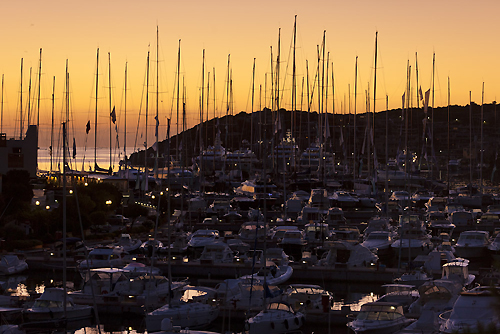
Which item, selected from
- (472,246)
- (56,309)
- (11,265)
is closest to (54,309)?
(56,309)

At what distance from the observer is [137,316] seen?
2769cm

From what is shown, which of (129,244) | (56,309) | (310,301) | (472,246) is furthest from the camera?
(472,246)

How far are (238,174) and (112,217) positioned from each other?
4172 centimetres

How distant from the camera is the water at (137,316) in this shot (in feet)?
84.5

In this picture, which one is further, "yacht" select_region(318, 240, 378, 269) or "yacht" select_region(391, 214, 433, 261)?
"yacht" select_region(391, 214, 433, 261)

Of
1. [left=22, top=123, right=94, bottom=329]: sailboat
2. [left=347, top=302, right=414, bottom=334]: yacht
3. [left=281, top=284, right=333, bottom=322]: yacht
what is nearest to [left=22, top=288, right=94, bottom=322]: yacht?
[left=22, top=123, right=94, bottom=329]: sailboat

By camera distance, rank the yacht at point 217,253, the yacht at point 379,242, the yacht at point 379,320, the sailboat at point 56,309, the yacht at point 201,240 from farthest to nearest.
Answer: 1. the yacht at point 201,240
2. the yacht at point 379,242
3. the yacht at point 217,253
4. the sailboat at point 56,309
5. the yacht at point 379,320

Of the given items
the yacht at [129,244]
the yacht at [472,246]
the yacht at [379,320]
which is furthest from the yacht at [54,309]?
the yacht at [472,246]

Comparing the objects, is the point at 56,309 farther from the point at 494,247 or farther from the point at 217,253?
the point at 494,247

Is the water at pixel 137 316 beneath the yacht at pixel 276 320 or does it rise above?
beneath

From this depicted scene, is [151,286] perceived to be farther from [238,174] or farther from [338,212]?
[238,174]

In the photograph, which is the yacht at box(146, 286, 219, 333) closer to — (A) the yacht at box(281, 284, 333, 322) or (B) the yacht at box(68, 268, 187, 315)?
(B) the yacht at box(68, 268, 187, 315)

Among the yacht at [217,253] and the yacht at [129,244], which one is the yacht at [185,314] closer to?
the yacht at [217,253]

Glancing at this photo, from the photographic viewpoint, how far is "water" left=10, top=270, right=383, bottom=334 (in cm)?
2577
